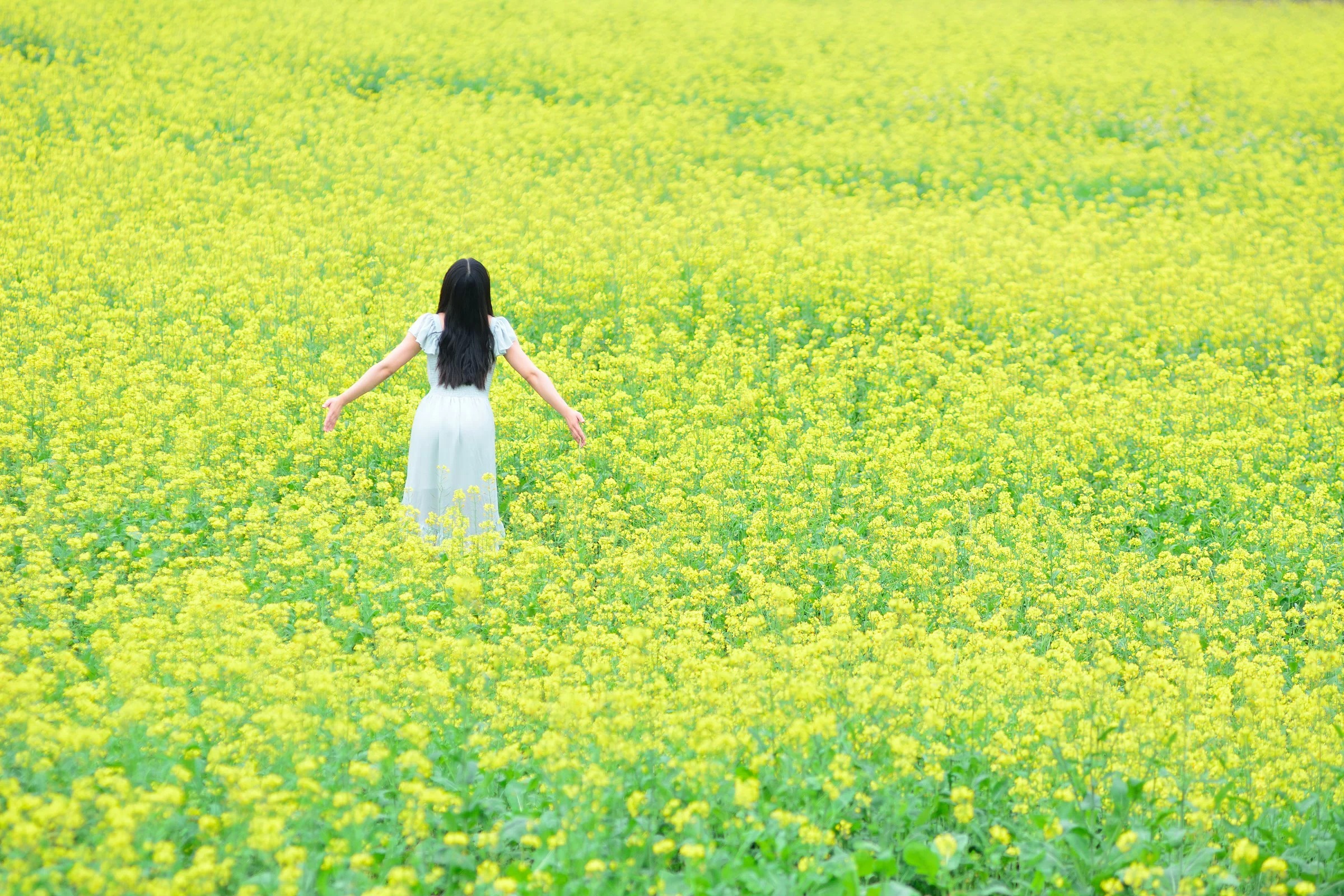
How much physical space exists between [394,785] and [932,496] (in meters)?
4.78

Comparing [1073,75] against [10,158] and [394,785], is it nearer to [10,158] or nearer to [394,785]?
[10,158]

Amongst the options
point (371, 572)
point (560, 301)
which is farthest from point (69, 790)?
point (560, 301)

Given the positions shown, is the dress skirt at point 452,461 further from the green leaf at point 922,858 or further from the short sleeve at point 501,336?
the green leaf at point 922,858

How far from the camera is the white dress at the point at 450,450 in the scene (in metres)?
7.40

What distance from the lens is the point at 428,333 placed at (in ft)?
24.1

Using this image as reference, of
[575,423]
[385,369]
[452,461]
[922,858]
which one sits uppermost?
[385,369]

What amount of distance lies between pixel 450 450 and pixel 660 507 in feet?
5.02

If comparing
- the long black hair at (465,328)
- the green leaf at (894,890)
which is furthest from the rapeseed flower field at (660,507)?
the long black hair at (465,328)

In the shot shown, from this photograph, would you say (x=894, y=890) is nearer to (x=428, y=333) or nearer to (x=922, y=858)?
(x=922, y=858)

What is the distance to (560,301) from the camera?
11844 mm

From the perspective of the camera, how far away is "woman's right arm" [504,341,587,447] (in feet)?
24.7

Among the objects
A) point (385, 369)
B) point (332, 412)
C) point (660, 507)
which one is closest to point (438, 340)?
point (385, 369)

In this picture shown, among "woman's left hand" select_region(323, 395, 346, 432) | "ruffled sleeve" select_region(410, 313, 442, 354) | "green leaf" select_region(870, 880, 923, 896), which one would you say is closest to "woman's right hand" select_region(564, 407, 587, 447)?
"ruffled sleeve" select_region(410, 313, 442, 354)

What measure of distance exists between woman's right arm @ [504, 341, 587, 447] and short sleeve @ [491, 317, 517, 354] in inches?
1.0
